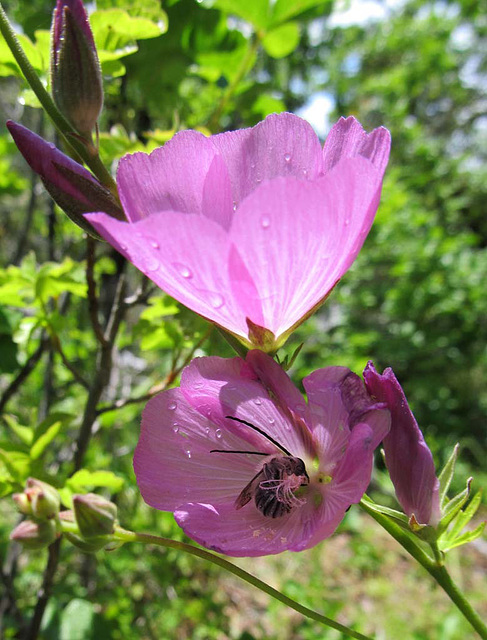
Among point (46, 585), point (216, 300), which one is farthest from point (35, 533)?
point (46, 585)

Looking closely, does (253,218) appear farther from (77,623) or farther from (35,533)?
(77,623)

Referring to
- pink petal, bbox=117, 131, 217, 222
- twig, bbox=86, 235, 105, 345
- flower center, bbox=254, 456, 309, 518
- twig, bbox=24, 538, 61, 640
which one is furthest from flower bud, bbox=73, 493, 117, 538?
twig, bbox=24, 538, 61, 640

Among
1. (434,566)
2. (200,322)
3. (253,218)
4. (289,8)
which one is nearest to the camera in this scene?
(253,218)

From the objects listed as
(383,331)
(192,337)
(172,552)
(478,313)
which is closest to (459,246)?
(478,313)

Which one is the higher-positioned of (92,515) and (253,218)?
(253,218)

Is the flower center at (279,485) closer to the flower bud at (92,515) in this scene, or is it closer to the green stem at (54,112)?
the flower bud at (92,515)

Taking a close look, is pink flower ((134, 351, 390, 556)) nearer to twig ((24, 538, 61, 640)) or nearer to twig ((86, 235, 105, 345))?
twig ((86, 235, 105, 345))

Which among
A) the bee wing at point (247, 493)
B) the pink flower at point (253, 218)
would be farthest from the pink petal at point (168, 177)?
the bee wing at point (247, 493)
